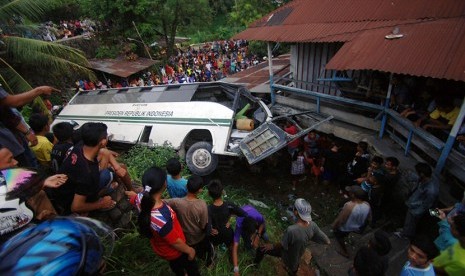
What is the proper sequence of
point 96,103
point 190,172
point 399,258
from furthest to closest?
point 96,103 < point 190,172 < point 399,258

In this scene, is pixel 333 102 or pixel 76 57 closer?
pixel 333 102

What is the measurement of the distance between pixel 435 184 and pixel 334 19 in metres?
4.42

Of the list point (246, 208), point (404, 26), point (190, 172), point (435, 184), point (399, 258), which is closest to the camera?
point (246, 208)

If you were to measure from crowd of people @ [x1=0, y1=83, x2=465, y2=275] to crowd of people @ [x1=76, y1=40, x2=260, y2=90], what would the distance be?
11331 millimetres

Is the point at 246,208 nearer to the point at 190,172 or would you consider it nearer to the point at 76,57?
the point at 190,172

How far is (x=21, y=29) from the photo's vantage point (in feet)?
30.0

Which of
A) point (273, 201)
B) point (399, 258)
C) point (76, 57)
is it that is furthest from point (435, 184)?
point (76, 57)

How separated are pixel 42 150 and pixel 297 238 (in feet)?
13.9

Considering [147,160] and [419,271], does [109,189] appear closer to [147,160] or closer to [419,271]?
[147,160]

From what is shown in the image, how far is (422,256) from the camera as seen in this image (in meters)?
2.53

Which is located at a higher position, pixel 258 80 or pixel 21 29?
pixel 21 29

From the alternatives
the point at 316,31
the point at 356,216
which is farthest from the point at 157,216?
the point at 316,31

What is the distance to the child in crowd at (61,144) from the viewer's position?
3.57m

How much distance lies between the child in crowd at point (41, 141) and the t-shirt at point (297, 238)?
395cm
